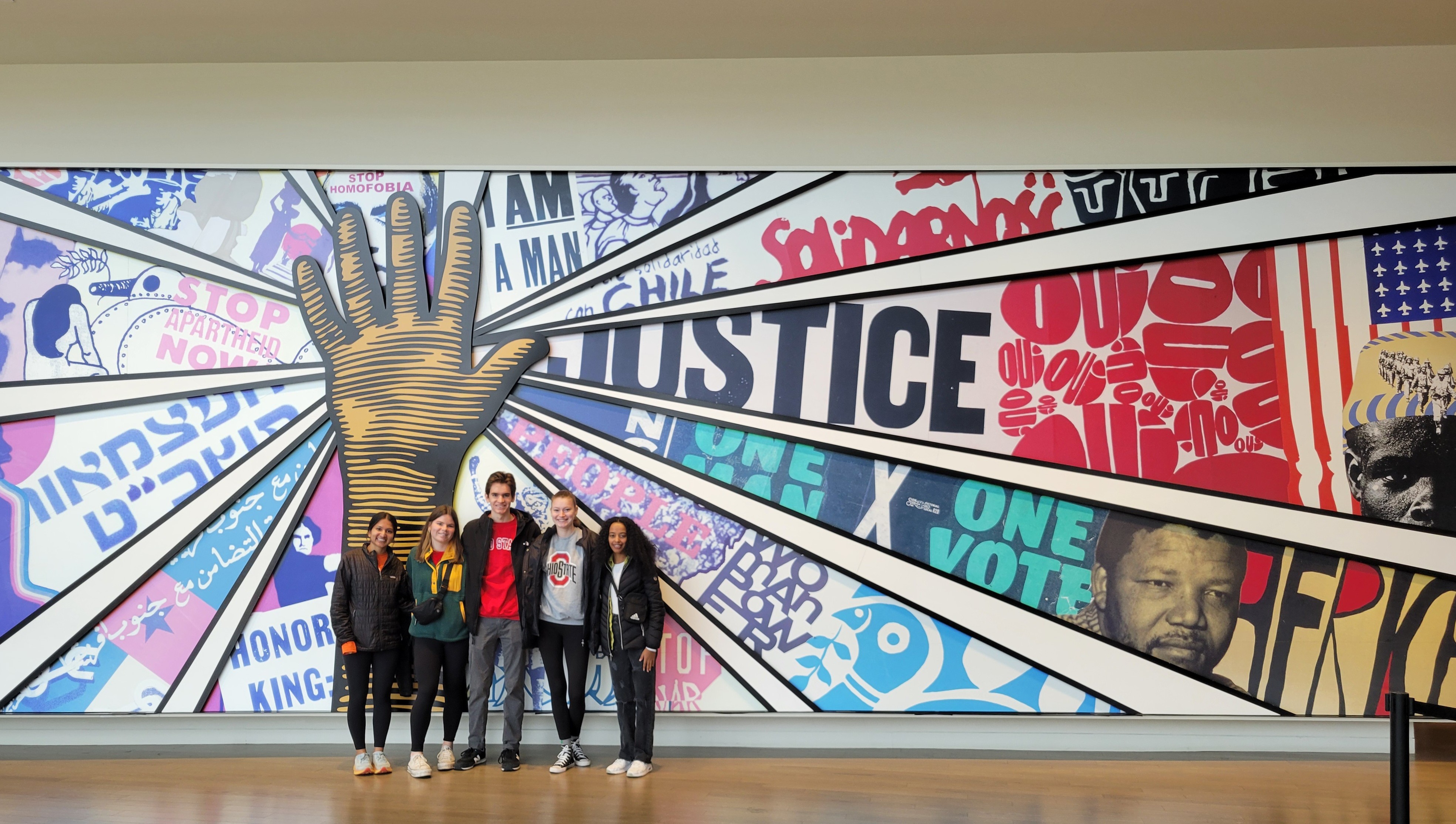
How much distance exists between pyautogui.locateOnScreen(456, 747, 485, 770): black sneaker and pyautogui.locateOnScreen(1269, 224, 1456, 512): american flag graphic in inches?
161

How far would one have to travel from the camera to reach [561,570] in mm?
4125

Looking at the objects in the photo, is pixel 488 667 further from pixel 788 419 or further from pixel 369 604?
pixel 788 419

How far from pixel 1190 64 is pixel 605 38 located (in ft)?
9.83

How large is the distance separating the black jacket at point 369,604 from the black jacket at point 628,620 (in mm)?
873

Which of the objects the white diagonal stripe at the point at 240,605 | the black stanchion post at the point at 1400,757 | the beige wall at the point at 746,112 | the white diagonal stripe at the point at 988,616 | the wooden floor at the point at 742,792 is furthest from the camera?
the beige wall at the point at 746,112

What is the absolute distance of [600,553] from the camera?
412cm

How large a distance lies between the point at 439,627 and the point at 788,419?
6.33ft

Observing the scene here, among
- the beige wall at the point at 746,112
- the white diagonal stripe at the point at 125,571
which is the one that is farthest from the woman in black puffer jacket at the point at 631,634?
the beige wall at the point at 746,112

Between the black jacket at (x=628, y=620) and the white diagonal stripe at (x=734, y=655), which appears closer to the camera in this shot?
the black jacket at (x=628, y=620)

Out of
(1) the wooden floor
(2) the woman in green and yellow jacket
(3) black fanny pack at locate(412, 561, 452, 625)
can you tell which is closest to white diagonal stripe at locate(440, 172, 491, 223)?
(2) the woman in green and yellow jacket

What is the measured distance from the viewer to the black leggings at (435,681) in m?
4.00

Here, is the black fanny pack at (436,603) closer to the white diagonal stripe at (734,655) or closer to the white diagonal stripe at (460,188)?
the white diagonal stripe at (734,655)

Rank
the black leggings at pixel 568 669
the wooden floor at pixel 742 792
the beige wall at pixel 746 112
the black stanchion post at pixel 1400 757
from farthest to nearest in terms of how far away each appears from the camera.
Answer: the beige wall at pixel 746 112
the black leggings at pixel 568 669
the wooden floor at pixel 742 792
the black stanchion post at pixel 1400 757

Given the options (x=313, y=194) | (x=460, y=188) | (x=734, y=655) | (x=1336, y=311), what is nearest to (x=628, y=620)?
(x=734, y=655)
